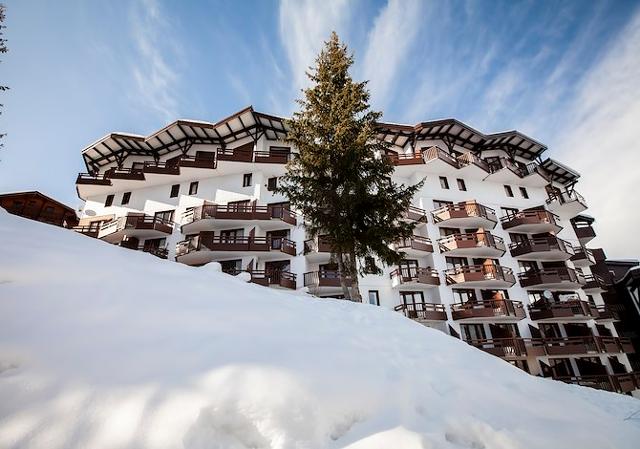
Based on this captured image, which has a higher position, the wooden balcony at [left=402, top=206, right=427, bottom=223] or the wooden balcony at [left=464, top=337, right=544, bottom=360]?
the wooden balcony at [left=402, top=206, right=427, bottom=223]

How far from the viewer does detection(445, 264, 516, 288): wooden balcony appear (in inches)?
960

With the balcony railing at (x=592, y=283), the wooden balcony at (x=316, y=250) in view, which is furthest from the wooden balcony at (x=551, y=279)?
the wooden balcony at (x=316, y=250)

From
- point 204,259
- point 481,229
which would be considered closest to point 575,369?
point 481,229

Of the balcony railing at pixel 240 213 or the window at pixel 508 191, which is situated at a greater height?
the window at pixel 508 191

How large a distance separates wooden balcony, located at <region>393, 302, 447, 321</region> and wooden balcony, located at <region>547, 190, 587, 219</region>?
68.1 ft

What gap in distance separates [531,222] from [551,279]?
5790 mm

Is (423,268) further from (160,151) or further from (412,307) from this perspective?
(160,151)

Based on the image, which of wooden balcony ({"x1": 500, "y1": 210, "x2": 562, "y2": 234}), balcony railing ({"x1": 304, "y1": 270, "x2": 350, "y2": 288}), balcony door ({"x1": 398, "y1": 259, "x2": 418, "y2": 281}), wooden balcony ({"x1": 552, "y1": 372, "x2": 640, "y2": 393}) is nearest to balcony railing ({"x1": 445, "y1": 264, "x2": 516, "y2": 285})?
balcony door ({"x1": 398, "y1": 259, "x2": 418, "y2": 281})

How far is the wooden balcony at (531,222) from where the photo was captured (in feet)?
94.0

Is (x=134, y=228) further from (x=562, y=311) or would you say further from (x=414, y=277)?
(x=562, y=311)

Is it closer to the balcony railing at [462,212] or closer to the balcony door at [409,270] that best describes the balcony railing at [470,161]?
the balcony railing at [462,212]

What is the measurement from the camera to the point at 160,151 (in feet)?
107

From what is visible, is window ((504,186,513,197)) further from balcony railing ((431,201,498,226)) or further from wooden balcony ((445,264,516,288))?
wooden balcony ((445,264,516,288))

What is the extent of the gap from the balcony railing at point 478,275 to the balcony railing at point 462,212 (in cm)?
496
